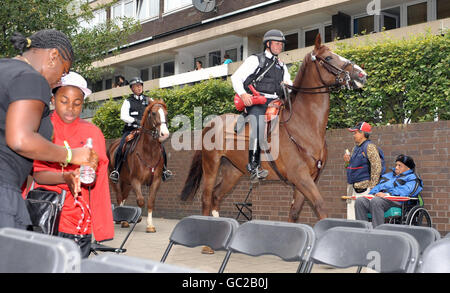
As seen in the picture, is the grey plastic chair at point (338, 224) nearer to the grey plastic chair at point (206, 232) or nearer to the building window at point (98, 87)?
the grey plastic chair at point (206, 232)

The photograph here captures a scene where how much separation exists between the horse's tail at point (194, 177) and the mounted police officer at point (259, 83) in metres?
2.51

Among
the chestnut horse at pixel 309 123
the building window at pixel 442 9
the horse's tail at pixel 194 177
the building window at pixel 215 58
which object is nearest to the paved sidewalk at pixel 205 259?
the chestnut horse at pixel 309 123

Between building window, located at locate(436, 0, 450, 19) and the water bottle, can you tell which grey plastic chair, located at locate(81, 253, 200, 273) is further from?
building window, located at locate(436, 0, 450, 19)

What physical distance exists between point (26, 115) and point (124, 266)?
3.77ft

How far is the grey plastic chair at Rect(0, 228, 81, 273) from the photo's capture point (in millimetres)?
2078

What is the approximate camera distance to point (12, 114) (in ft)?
8.87

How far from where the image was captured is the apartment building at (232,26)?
19.8m

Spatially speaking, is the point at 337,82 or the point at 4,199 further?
the point at 337,82

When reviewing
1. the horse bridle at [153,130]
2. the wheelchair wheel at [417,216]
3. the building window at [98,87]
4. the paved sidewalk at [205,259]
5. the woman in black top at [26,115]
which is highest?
the building window at [98,87]

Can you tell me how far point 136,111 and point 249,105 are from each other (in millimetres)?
5616

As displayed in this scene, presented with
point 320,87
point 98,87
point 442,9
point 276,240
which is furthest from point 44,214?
point 98,87

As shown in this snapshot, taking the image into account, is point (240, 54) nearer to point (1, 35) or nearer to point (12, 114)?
point (1, 35)
